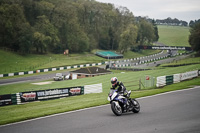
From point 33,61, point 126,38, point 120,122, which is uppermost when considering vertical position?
point 126,38

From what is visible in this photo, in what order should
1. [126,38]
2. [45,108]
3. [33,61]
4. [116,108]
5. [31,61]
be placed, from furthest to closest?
[126,38], [33,61], [31,61], [45,108], [116,108]

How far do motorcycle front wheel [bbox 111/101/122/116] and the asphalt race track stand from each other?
0.24 meters

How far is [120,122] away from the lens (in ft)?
38.0

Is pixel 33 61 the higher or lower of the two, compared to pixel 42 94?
lower

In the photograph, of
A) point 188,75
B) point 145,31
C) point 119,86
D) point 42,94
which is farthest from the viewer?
point 145,31

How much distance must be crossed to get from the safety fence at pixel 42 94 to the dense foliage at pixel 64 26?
52.5 meters

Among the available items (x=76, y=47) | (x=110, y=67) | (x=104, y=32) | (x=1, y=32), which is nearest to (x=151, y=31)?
(x=104, y=32)

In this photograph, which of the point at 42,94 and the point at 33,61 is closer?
the point at 42,94

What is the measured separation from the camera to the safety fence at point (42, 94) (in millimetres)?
25047

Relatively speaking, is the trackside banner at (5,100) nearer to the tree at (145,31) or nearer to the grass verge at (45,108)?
the grass verge at (45,108)

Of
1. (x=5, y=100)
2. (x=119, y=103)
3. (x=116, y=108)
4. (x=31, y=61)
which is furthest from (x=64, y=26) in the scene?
(x=116, y=108)

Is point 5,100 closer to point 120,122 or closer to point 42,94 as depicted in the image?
point 42,94

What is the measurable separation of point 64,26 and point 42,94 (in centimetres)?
6879

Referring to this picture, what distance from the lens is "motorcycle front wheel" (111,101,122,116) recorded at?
41.6ft
